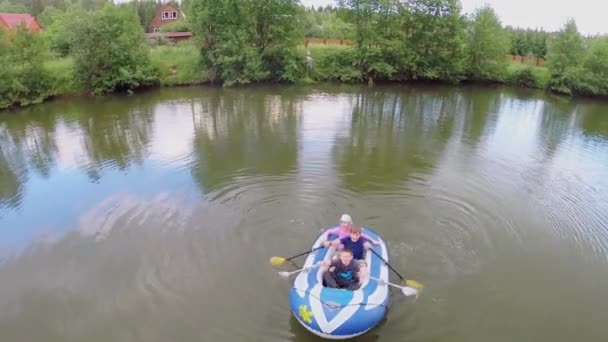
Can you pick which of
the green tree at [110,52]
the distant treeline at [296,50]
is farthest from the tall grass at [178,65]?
the green tree at [110,52]

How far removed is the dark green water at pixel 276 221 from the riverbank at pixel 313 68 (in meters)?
9.92

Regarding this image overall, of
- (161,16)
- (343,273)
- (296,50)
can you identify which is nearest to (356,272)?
(343,273)

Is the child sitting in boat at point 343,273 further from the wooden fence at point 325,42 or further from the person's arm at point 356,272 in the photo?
the wooden fence at point 325,42

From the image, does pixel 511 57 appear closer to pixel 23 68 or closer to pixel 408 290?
pixel 408 290

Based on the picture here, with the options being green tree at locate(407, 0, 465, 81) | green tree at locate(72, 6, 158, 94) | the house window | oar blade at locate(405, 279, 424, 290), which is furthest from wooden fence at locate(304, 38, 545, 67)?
oar blade at locate(405, 279, 424, 290)

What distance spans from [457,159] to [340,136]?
14.0ft

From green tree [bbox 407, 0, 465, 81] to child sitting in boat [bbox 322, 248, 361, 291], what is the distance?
25.4m

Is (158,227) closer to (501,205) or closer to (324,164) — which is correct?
(324,164)

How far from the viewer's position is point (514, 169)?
12.7 m

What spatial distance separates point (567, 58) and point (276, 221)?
25405 mm

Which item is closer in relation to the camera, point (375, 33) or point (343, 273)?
point (343, 273)

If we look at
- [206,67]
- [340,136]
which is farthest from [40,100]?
[340,136]

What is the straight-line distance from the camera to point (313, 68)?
29500 mm

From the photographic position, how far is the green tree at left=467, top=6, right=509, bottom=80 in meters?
28.7
